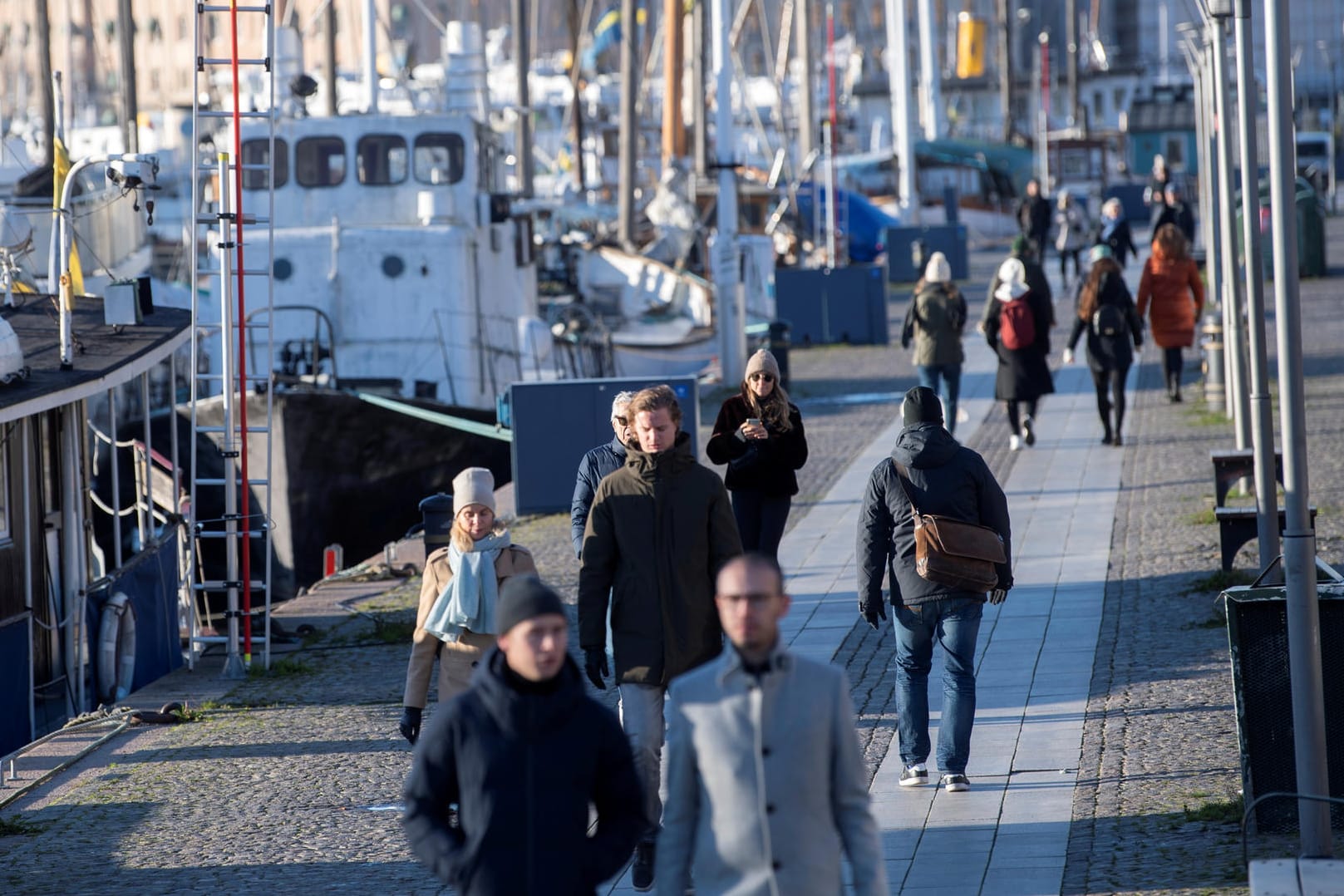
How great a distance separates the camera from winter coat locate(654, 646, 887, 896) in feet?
15.1

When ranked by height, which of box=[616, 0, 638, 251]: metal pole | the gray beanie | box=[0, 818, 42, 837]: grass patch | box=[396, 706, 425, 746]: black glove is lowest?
box=[0, 818, 42, 837]: grass patch

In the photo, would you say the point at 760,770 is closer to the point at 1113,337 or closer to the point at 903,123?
the point at 1113,337

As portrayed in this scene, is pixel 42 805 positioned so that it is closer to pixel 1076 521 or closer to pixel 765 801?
pixel 765 801

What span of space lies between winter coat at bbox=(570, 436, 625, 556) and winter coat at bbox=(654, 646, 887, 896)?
4.04 meters

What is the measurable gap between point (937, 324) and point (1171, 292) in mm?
3792

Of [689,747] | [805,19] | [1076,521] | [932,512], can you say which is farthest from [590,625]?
[805,19]

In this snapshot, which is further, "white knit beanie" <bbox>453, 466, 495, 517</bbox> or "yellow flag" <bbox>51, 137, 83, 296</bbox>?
"yellow flag" <bbox>51, 137, 83, 296</bbox>

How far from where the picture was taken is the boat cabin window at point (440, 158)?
927 inches

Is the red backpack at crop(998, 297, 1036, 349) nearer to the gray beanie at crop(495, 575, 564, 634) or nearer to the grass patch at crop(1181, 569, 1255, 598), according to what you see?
the grass patch at crop(1181, 569, 1255, 598)

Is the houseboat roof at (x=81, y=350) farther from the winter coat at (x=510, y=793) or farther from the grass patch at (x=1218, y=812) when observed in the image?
the winter coat at (x=510, y=793)

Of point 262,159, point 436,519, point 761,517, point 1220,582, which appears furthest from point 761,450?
point 262,159

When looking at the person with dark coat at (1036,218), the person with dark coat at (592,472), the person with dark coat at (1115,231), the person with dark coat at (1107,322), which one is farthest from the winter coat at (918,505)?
the person with dark coat at (1036,218)

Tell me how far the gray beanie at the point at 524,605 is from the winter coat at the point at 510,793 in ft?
0.40

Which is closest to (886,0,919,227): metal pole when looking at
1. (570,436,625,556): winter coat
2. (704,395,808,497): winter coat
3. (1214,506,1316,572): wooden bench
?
(1214,506,1316,572): wooden bench
